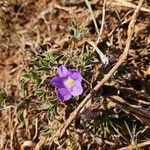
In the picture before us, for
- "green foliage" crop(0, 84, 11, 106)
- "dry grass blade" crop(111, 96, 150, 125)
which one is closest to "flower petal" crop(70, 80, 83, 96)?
"dry grass blade" crop(111, 96, 150, 125)

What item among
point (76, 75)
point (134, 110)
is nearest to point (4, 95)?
point (76, 75)

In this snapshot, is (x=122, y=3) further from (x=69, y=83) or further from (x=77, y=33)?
(x=69, y=83)

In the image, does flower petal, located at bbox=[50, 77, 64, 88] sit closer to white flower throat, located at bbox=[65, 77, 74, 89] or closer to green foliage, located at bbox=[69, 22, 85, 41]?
white flower throat, located at bbox=[65, 77, 74, 89]

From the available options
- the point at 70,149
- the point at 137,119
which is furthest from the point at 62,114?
the point at 137,119

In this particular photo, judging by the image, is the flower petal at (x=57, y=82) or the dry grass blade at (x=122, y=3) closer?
the flower petal at (x=57, y=82)

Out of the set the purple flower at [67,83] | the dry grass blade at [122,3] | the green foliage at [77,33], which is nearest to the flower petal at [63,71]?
the purple flower at [67,83]

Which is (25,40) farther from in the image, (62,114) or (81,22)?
(62,114)

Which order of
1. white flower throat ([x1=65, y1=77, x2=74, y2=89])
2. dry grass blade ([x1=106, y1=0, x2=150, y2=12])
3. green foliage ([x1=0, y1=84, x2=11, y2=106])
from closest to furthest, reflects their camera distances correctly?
white flower throat ([x1=65, y1=77, x2=74, y2=89]), green foliage ([x1=0, y1=84, x2=11, y2=106]), dry grass blade ([x1=106, y1=0, x2=150, y2=12])

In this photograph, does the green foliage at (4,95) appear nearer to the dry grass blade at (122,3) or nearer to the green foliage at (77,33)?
the green foliage at (77,33)
